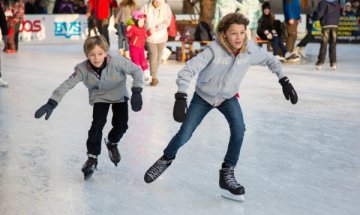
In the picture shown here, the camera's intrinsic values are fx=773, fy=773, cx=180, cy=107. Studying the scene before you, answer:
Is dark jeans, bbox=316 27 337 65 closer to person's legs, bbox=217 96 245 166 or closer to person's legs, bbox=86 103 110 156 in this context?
person's legs, bbox=86 103 110 156

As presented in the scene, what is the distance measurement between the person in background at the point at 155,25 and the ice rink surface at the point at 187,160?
2.11 feet

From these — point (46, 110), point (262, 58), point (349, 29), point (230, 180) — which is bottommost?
point (349, 29)

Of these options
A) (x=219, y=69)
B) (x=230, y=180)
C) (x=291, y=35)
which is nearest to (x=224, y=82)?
(x=219, y=69)

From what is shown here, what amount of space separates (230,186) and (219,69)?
0.70 m

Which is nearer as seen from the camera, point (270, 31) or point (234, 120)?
point (234, 120)

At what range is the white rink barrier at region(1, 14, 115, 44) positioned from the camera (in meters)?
21.4

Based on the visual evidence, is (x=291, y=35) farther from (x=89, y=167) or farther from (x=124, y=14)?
(x=89, y=167)

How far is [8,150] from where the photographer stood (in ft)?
19.7

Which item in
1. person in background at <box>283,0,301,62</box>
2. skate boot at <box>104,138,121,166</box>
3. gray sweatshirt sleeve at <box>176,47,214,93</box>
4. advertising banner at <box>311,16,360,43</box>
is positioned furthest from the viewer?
advertising banner at <box>311,16,360,43</box>

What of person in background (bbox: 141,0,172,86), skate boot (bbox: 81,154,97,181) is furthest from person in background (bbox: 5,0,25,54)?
skate boot (bbox: 81,154,97,181)

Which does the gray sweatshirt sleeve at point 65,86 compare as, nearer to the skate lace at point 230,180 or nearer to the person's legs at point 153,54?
the skate lace at point 230,180

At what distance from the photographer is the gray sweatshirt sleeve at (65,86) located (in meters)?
4.75

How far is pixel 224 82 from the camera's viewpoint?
4438mm

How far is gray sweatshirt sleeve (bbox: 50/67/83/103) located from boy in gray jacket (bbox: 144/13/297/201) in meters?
0.72
